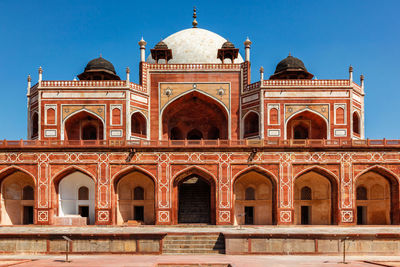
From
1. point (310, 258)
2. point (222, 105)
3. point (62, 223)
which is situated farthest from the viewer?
point (222, 105)

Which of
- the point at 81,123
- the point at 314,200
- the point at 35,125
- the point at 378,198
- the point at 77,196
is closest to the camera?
the point at 378,198

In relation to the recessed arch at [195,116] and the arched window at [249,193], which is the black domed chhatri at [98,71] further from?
the arched window at [249,193]

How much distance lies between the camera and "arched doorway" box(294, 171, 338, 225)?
80.2 ft

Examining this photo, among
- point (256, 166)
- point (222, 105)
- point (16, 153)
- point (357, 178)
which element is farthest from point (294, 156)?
point (16, 153)

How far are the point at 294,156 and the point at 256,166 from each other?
6.71 ft

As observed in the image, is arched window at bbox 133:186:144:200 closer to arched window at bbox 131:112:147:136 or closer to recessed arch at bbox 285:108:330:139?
arched window at bbox 131:112:147:136

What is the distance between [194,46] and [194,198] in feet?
46.5

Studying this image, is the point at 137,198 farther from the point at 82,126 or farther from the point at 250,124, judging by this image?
the point at 250,124

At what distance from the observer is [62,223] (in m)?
23.1

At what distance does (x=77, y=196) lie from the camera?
25031 millimetres

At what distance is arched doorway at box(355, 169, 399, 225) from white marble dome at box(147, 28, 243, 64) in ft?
47.1

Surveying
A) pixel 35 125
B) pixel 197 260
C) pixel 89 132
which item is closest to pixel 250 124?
pixel 89 132

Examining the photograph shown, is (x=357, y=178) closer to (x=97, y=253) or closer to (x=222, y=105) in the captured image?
(x=222, y=105)

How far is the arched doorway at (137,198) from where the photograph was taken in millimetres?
25002
